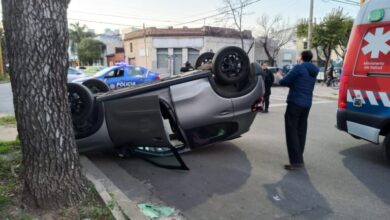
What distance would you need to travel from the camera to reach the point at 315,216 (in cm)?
357

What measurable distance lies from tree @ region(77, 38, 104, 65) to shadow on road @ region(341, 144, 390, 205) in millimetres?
54850

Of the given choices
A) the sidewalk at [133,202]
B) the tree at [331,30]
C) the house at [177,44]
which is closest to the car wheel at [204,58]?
the sidewalk at [133,202]

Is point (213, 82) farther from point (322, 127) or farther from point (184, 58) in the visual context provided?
point (184, 58)

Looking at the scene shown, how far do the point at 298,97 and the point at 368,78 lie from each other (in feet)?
3.50

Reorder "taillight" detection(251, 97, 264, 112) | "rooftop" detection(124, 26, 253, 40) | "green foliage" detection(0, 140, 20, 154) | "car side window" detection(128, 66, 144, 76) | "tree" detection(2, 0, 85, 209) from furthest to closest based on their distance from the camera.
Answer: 1. "rooftop" detection(124, 26, 253, 40)
2. "car side window" detection(128, 66, 144, 76)
3. "taillight" detection(251, 97, 264, 112)
4. "green foliage" detection(0, 140, 20, 154)
5. "tree" detection(2, 0, 85, 209)

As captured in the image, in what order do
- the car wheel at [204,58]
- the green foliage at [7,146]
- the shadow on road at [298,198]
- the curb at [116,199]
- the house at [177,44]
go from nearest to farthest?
the curb at [116,199] → the shadow on road at [298,198] → the green foliage at [7,146] → the car wheel at [204,58] → the house at [177,44]

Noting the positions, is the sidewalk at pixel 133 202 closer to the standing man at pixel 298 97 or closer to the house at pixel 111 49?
Result: the standing man at pixel 298 97

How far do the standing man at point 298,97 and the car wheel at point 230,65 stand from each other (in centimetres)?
73

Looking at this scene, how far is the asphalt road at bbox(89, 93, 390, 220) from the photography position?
373 centimetres

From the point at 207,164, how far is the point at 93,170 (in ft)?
5.64

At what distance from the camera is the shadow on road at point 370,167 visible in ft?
14.2

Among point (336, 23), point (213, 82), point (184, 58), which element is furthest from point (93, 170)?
point (184, 58)

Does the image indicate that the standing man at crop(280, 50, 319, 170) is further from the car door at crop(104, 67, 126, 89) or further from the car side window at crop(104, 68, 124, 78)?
the car side window at crop(104, 68, 124, 78)

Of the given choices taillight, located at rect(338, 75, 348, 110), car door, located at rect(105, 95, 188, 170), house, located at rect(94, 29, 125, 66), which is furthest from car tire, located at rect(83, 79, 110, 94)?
house, located at rect(94, 29, 125, 66)
